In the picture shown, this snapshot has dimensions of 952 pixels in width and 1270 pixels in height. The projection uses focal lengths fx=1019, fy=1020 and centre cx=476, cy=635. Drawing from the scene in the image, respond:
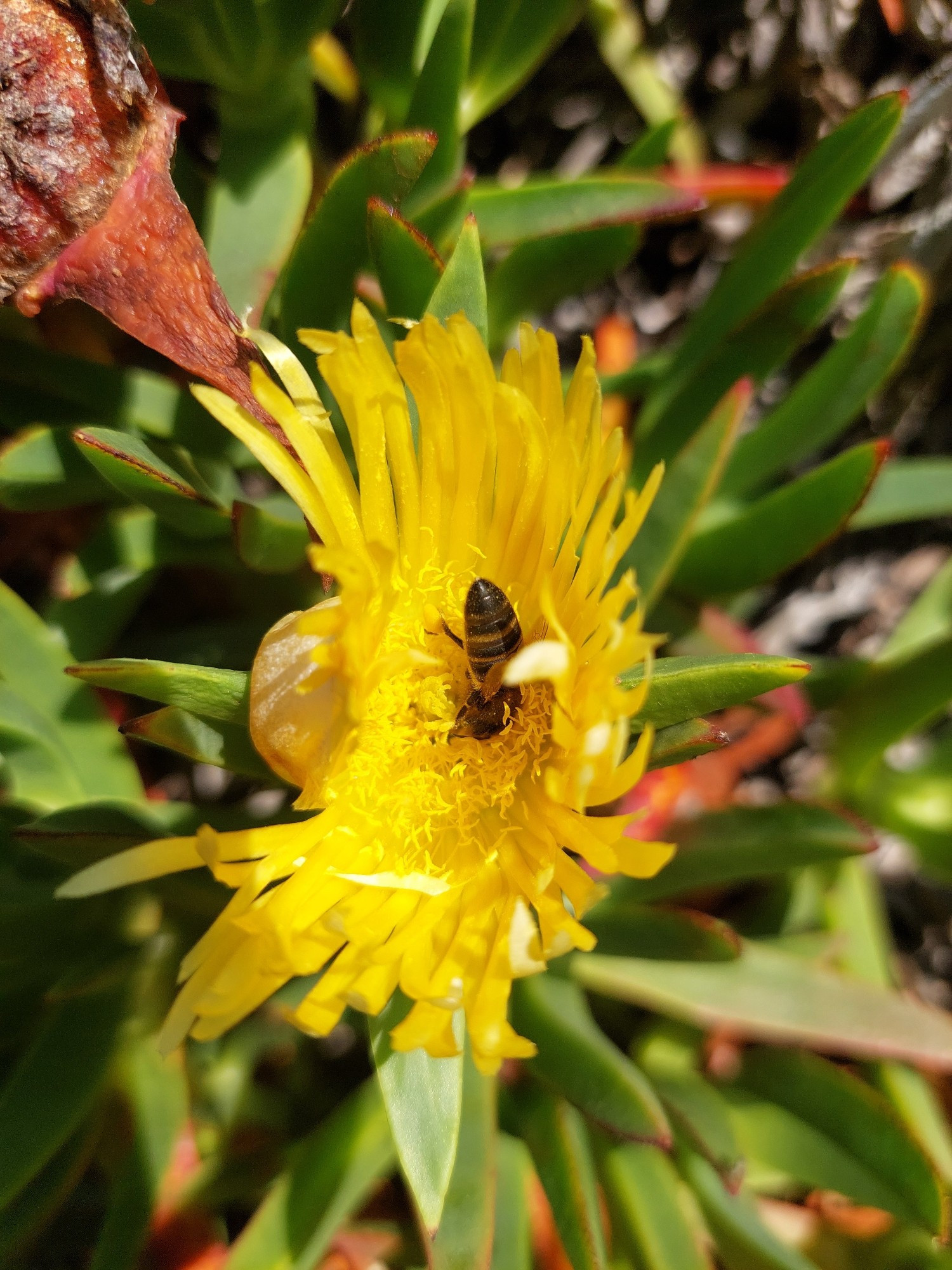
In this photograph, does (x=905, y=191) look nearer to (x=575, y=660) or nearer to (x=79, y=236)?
(x=575, y=660)

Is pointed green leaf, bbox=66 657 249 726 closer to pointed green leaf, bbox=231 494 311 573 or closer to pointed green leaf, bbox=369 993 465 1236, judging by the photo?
pointed green leaf, bbox=231 494 311 573

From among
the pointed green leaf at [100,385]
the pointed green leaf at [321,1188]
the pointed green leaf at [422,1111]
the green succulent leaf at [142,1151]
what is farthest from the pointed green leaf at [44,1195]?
the pointed green leaf at [100,385]

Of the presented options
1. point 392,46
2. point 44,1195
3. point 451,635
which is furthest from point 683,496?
point 44,1195

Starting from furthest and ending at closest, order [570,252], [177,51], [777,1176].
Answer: [777,1176]
[570,252]
[177,51]

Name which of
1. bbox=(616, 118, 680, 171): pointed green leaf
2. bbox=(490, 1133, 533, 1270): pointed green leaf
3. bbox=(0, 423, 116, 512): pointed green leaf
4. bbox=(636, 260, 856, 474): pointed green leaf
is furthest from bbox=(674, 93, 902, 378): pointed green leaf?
bbox=(490, 1133, 533, 1270): pointed green leaf

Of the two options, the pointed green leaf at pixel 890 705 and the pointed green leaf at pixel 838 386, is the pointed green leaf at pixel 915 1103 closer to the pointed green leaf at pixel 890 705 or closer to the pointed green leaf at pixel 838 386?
the pointed green leaf at pixel 890 705

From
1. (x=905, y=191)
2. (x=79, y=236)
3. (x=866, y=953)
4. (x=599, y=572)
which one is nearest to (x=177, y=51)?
(x=79, y=236)

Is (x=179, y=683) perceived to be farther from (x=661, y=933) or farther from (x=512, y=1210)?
(x=512, y=1210)
